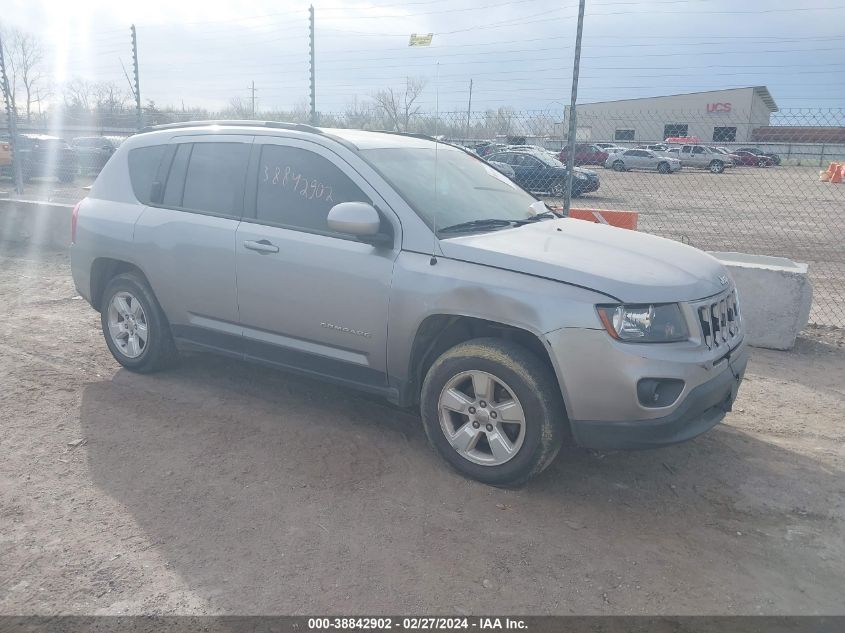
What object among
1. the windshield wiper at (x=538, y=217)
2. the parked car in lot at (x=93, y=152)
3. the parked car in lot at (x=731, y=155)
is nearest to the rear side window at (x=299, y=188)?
the windshield wiper at (x=538, y=217)

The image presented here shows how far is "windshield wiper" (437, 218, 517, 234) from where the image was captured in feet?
13.3

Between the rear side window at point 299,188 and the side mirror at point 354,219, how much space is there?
26 centimetres

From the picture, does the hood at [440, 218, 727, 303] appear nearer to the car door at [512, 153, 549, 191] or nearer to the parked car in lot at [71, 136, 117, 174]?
the car door at [512, 153, 549, 191]

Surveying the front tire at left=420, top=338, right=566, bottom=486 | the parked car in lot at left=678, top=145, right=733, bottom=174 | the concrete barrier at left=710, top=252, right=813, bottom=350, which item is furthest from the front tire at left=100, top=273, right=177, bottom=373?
the parked car in lot at left=678, top=145, right=733, bottom=174

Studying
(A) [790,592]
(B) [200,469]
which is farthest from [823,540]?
(B) [200,469]

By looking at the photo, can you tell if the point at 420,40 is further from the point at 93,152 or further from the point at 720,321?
the point at 93,152

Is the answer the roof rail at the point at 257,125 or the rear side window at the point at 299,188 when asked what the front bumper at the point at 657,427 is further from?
the roof rail at the point at 257,125

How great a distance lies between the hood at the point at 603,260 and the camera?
3496mm

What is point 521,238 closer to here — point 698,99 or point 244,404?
point 244,404

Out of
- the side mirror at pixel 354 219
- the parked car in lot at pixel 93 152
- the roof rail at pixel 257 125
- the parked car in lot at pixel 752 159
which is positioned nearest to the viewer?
the side mirror at pixel 354 219

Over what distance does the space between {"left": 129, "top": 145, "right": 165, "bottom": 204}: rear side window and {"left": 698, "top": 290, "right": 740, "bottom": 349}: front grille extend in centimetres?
390

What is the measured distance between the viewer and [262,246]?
4.46 m

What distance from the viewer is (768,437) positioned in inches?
181

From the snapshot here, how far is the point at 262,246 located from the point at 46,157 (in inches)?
808
